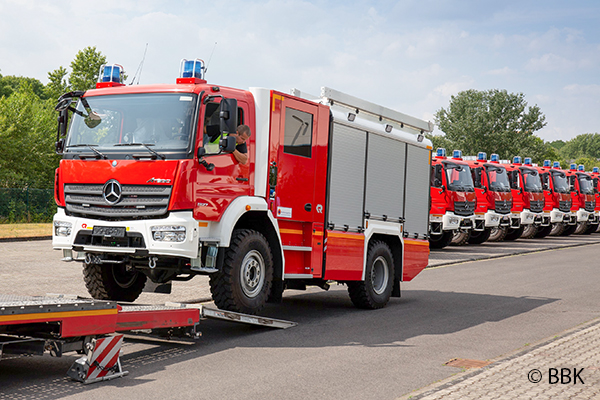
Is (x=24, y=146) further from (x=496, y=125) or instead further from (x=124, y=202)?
(x=496, y=125)

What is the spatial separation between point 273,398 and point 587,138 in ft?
605

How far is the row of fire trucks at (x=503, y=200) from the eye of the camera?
2316 cm

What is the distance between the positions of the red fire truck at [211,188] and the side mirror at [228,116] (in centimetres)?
1

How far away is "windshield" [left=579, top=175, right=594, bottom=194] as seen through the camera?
36.5m

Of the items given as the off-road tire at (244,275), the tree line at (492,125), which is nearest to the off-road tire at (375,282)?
the off-road tire at (244,275)

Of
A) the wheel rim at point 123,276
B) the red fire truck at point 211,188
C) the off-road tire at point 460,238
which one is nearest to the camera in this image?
the red fire truck at point 211,188

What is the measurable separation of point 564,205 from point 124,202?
29.9 meters

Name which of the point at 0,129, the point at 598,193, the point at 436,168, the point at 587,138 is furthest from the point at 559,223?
the point at 587,138

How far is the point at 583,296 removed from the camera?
1273 centimetres

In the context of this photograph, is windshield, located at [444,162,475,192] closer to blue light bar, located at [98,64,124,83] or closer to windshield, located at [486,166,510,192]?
windshield, located at [486,166,510,192]

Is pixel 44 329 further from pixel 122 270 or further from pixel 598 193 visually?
pixel 598 193

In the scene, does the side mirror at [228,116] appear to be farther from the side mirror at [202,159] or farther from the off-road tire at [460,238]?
the off-road tire at [460,238]

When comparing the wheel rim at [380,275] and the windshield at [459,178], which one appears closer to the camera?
the wheel rim at [380,275]

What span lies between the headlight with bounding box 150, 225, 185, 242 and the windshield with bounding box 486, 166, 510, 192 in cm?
2079
